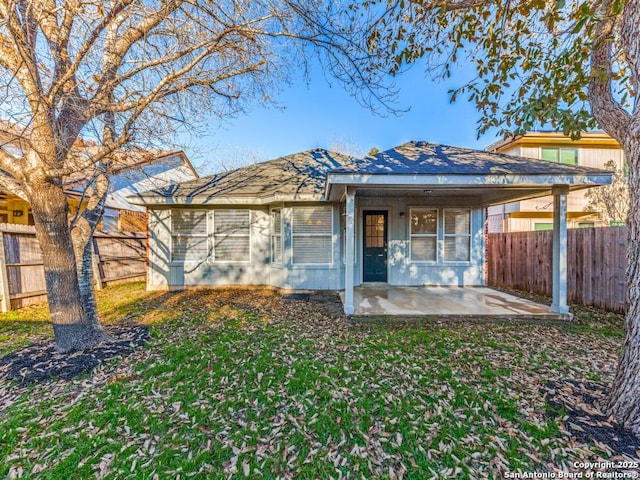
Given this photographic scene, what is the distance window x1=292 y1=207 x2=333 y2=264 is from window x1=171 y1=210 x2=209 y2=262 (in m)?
2.82

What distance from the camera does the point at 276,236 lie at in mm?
8141

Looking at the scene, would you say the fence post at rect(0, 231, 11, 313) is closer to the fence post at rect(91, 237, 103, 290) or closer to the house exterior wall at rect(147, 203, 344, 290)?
the fence post at rect(91, 237, 103, 290)

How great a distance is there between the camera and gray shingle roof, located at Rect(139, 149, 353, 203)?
25.8 ft

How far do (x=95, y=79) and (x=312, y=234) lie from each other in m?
5.23

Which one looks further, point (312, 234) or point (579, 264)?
point (312, 234)

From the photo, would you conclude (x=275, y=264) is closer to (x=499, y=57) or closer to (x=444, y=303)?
(x=444, y=303)

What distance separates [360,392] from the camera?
10.1ft

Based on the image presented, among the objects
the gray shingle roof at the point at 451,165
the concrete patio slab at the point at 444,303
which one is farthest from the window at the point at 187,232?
the gray shingle roof at the point at 451,165

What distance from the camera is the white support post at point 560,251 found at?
17.7 feet

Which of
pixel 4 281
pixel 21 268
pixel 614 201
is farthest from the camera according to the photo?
pixel 614 201

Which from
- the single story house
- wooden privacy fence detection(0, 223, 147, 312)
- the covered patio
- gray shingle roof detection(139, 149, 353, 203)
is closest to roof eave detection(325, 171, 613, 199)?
the covered patio

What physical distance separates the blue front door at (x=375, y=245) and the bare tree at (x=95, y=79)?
432cm

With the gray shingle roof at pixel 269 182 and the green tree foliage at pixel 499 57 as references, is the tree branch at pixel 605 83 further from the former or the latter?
the gray shingle roof at pixel 269 182

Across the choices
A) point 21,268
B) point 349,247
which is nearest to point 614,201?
point 349,247
